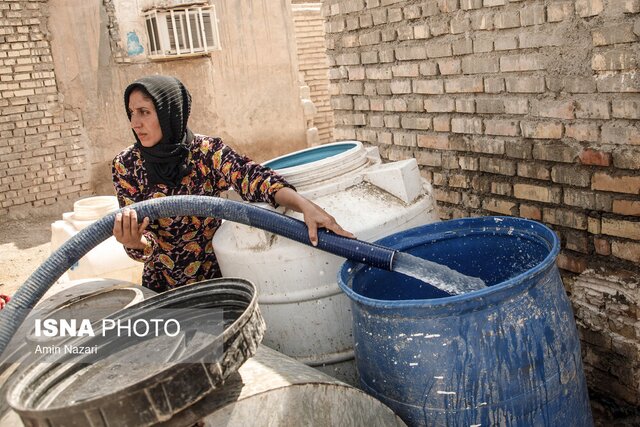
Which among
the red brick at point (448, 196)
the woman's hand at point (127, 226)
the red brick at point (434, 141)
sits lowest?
the red brick at point (448, 196)

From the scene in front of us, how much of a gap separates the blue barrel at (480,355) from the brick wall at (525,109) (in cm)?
67

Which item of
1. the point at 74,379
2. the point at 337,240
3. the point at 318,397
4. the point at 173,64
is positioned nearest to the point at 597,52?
the point at 337,240

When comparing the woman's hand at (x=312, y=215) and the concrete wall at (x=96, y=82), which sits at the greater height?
the concrete wall at (x=96, y=82)

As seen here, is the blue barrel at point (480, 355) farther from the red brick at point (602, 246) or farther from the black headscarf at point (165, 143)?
the black headscarf at point (165, 143)

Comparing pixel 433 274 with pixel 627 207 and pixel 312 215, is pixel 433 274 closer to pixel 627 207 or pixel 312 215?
pixel 312 215

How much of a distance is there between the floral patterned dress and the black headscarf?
→ 0.03 meters

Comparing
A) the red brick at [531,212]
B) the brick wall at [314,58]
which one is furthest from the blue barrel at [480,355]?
the brick wall at [314,58]

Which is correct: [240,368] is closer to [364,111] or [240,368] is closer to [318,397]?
[318,397]

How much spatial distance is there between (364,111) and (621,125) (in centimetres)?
170

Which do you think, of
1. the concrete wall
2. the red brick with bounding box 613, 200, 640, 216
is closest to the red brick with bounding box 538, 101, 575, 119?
the red brick with bounding box 613, 200, 640, 216

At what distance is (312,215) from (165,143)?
90cm

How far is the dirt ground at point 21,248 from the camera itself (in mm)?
6160

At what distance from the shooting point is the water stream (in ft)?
6.84

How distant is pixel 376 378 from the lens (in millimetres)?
1939
